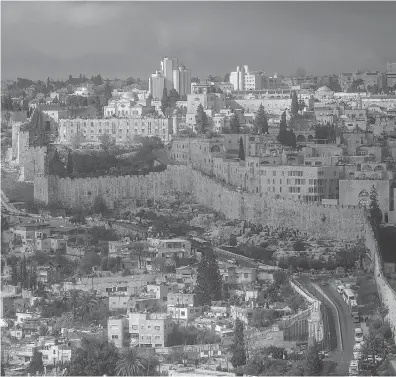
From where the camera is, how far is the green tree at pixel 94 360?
1762 centimetres

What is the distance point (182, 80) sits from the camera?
3934 centimetres

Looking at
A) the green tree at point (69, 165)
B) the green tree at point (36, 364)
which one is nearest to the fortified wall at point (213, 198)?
the green tree at point (69, 165)

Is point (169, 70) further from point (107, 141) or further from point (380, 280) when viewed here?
point (380, 280)

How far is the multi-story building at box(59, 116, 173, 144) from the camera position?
1318 inches

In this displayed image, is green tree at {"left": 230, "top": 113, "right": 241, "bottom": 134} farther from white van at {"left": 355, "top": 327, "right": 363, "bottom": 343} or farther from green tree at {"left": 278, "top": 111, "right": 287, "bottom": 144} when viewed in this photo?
white van at {"left": 355, "top": 327, "right": 363, "bottom": 343}

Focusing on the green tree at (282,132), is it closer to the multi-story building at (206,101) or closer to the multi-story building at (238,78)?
the multi-story building at (206,101)

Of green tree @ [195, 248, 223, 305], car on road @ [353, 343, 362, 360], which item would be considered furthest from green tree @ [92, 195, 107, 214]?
car on road @ [353, 343, 362, 360]

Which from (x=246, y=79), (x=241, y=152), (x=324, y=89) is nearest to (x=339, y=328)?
(x=241, y=152)

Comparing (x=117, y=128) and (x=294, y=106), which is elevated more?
(x=294, y=106)

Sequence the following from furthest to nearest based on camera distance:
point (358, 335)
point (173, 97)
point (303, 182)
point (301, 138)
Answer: point (173, 97) → point (301, 138) → point (303, 182) → point (358, 335)

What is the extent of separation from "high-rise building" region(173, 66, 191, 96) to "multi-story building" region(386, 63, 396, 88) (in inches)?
152

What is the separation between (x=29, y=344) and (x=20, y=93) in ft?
72.9

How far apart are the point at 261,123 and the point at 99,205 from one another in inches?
205

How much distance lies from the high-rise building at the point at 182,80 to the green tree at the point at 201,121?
455 centimetres
